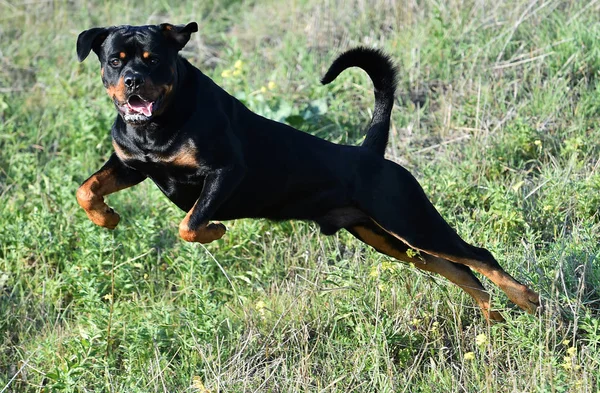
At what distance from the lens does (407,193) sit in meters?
5.29

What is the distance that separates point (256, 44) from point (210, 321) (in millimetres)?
4595

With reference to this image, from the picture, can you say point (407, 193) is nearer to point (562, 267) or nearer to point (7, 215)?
point (562, 267)

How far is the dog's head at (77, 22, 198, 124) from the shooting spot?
4711 millimetres

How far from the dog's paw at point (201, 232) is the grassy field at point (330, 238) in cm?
60

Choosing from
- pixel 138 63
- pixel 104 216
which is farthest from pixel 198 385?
pixel 138 63

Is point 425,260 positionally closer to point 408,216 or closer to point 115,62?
point 408,216

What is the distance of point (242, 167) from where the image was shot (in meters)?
4.98

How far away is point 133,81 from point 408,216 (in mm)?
1697

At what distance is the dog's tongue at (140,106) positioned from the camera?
4727mm

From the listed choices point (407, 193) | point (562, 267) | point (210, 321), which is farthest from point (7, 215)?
point (562, 267)

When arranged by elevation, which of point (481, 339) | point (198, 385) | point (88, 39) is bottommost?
point (198, 385)

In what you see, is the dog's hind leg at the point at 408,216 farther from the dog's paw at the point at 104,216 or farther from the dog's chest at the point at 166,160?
the dog's paw at the point at 104,216

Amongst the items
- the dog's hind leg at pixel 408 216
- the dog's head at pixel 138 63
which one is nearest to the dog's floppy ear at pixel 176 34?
the dog's head at pixel 138 63

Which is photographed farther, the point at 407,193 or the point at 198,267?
the point at 198,267
